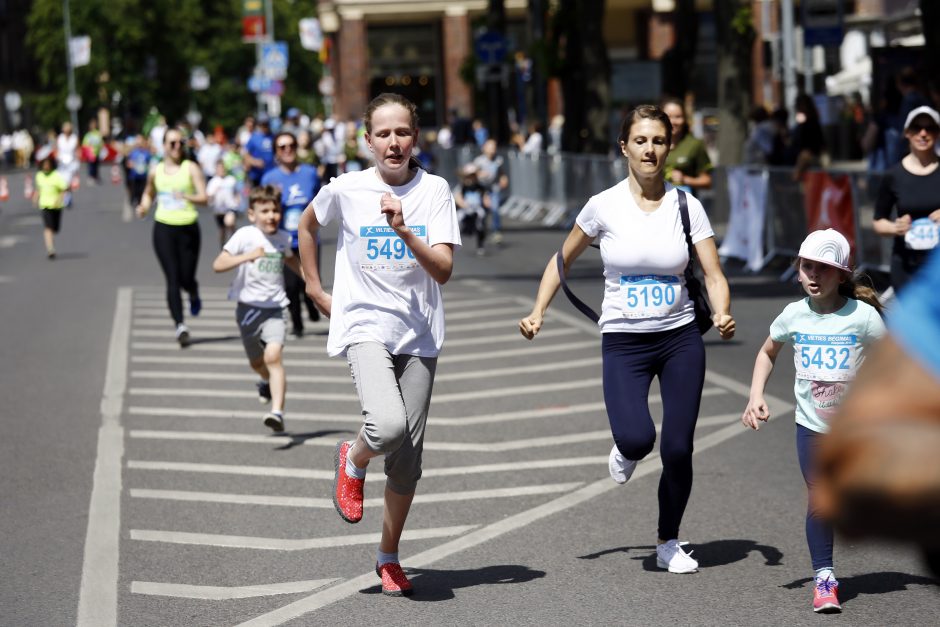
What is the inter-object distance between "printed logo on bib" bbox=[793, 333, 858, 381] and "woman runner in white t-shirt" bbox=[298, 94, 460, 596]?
130 centimetres

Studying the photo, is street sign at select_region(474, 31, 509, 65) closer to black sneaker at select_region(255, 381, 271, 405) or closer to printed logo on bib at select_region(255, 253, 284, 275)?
printed logo on bib at select_region(255, 253, 284, 275)

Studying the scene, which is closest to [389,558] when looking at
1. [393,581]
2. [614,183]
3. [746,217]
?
[393,581]

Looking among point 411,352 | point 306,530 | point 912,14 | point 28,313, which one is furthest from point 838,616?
point 912,14

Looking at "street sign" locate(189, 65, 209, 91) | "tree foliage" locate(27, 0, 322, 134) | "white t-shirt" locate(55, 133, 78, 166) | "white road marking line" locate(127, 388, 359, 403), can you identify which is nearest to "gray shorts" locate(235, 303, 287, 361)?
"white road marking line" locate(127, 388, 359, 403)

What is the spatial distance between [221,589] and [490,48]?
29830mm

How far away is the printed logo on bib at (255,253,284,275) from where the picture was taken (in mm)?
10305

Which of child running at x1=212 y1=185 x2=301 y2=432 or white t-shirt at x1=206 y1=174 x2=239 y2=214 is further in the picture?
white t-shirt at x1=206 y1=174 x2=239 y2=214

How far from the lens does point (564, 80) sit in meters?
33.4

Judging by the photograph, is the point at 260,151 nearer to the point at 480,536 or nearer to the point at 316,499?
the point at 316,499

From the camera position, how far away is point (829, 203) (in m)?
17.2

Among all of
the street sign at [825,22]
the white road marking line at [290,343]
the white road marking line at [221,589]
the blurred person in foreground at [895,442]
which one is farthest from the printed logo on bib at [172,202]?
the blurred person in foreground at [895,442]

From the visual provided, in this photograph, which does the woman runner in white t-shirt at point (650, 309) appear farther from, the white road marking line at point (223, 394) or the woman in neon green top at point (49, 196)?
the woman in neon green top at point (49, 196)

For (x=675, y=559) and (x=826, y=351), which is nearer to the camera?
(x=826, y=351)

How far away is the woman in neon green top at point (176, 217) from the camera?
575 inches
